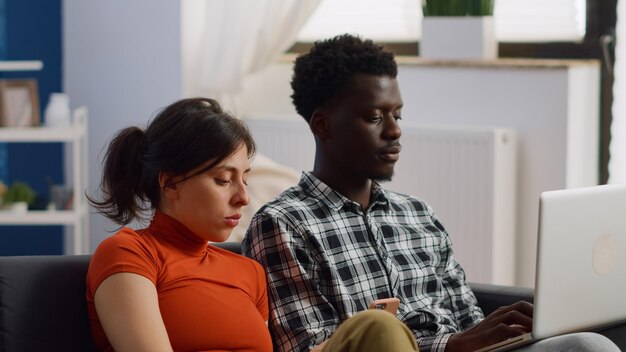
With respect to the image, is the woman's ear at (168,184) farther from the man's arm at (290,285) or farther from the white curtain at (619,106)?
the white curtain at (619,106)

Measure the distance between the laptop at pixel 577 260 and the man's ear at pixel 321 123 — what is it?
0.54 m

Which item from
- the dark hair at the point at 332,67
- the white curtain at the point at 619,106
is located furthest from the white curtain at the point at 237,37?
the dark hair at the point at 332,67

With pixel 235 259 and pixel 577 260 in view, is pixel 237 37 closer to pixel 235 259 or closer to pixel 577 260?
pixel 235 259

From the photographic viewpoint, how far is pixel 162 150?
1.87 meters

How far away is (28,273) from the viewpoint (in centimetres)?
187

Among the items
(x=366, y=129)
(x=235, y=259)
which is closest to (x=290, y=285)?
(x=235, y=259)

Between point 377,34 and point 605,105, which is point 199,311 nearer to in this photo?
point 605,105

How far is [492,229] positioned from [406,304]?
1421mm

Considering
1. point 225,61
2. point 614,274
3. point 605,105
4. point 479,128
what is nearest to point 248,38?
point 225,61

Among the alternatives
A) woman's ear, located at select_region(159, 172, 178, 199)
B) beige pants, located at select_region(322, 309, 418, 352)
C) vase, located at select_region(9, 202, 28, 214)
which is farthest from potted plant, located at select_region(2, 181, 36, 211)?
beige pants, located at select_region(322, 309, 418, 352)

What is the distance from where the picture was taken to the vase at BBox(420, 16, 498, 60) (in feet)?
11.7

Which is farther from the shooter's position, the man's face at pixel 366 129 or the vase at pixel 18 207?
the vase at pixel 18 207

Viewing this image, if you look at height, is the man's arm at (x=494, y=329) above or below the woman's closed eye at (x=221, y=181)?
below

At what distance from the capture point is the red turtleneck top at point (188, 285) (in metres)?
1.78
